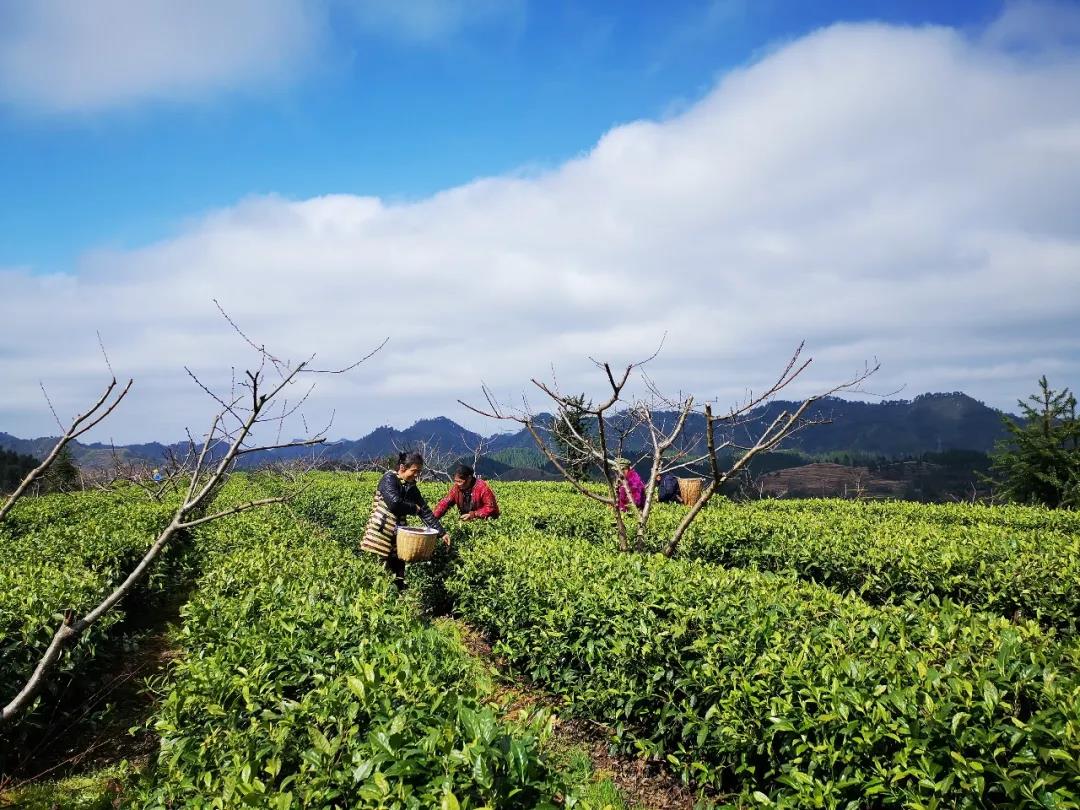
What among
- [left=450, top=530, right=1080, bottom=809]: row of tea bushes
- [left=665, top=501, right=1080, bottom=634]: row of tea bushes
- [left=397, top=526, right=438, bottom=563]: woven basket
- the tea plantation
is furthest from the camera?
[left=397, top=526, right=438, bottom=563]: woven basket

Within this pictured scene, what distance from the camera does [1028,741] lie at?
7.66 feet

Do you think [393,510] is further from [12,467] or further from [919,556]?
[12,467]

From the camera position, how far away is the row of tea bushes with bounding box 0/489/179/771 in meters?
4.17

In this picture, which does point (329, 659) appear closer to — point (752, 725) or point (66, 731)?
point (752, 725)

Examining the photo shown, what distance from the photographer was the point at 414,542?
6.43 metres

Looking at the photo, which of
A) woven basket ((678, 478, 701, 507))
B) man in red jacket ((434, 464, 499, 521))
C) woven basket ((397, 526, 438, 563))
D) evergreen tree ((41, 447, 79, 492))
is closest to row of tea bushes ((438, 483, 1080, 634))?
man in red jacket ((434, 464, 499, 521))

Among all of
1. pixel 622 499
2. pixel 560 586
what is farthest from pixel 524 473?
pixel 560 586

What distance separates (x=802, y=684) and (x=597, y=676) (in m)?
1.84

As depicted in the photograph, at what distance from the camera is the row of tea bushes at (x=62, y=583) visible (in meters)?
4.17

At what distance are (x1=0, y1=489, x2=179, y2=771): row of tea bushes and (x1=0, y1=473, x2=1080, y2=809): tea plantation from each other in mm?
32

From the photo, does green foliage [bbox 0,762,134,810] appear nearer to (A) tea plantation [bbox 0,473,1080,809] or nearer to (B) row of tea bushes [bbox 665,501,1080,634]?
(A) tea plantation [bbox 0,473,1080,809]

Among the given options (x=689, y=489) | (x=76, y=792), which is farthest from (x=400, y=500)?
(x=689, y=489)

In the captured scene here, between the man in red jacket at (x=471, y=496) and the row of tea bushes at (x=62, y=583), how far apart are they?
3.90 meters

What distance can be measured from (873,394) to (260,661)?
16.4 ft
